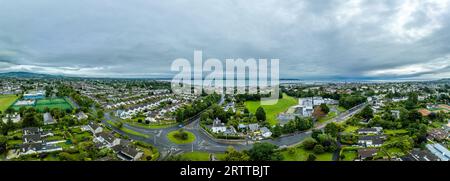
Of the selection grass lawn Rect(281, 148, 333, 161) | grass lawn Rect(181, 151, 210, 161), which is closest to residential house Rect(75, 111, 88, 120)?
grass lawn Rect(181, 151, 210, 161)

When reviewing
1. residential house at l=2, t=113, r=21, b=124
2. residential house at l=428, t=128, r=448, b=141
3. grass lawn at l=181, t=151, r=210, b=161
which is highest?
residential house at l=2, t=113, r=21, b=124

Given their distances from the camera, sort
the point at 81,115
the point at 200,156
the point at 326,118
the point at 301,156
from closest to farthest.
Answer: the point at 200,156 < the point at 301,156 < the point at 81,115 < the point at 326,118

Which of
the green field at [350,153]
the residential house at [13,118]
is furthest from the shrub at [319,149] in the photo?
the residential house at [13,118]

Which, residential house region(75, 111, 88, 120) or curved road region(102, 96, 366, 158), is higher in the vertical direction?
residential house region(75, 111, 88, 120)

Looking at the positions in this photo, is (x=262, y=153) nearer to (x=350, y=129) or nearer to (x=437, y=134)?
(x=350, y=129)

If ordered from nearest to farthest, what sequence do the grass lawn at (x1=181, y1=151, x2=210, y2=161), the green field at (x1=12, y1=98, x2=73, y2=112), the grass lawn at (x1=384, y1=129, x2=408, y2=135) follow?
the grass lawn at (x1=181, y1=151, x2=210, y2=161)
the grass lawn at (x1=384, y1=129, x2=408, y2=135)
the green field at (x1=12, y1=98, x2=73, y2=112)

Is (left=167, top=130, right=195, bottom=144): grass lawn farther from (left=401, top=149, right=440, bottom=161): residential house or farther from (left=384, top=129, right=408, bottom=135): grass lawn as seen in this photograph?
(left=384, top=129, right=408, bottom=135): grass lawn

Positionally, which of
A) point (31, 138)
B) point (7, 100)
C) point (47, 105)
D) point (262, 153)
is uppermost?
point (7, 100)

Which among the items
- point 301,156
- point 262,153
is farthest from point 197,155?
point 301,156

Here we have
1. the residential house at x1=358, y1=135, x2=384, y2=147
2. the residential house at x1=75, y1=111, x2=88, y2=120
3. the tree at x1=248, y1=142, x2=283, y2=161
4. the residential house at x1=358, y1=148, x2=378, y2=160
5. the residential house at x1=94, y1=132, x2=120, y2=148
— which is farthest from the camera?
the residential house at x1=75, y1=111, x2=88, y2=120
